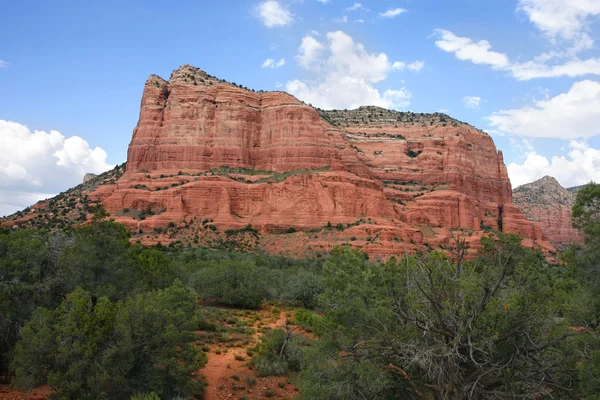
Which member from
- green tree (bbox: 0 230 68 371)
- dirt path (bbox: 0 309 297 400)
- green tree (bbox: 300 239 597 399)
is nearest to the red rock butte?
dirt path (bbox: 0 309 297 400)

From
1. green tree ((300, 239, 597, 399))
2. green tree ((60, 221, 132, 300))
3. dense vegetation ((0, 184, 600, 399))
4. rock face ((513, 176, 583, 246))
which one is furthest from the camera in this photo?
rock face ((513, 176, 583, 246))

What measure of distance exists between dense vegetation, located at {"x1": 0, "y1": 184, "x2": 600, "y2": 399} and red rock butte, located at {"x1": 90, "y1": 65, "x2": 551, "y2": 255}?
4677 centimetres

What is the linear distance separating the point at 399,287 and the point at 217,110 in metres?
77.3

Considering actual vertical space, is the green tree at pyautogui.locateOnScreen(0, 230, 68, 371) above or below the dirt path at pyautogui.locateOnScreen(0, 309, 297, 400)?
above

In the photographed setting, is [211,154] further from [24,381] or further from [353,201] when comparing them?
[24,381]

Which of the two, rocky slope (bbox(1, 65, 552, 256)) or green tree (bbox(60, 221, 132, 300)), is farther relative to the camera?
rocky slope (bbox(1, 65, 552, 256))

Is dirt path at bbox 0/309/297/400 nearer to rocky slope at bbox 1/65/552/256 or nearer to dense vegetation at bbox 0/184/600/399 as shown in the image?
→ dense vegetation at bbox 0/184/600/399

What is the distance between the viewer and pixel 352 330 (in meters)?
10.2

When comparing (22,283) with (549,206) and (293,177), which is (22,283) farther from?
(549,206)

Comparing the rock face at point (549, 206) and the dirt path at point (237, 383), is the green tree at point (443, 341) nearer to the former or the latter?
the dirt path at point (237, 383)

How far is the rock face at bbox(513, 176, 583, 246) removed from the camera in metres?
115

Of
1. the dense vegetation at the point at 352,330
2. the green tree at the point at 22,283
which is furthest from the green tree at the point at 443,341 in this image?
the green tree at the point at 22,283

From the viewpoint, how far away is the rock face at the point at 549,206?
115 metres

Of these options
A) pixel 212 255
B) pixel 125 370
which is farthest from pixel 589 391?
pixel 212 255
